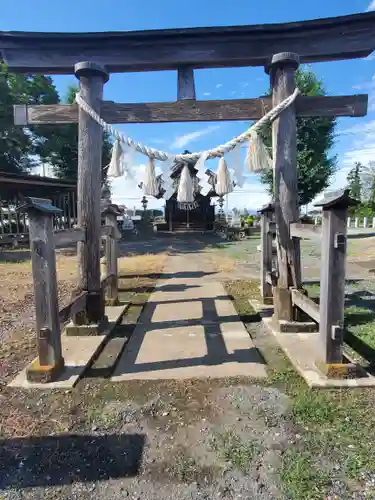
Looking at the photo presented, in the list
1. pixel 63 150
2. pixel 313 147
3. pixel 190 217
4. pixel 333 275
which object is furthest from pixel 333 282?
pixel 190 217

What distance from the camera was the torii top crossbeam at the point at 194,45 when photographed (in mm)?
3855

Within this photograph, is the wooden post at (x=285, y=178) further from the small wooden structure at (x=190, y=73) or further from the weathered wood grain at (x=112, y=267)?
the weathered wood grain at (x=112, y=267)

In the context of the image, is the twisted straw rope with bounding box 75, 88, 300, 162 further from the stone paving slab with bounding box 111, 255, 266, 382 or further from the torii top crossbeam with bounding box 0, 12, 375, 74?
the stone paving slab with bounding box 111, 255, 266, 382

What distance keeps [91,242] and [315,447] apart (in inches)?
126

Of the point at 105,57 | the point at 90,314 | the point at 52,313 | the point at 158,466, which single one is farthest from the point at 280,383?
the point at 105,57

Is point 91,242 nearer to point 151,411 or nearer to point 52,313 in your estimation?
point 52,313

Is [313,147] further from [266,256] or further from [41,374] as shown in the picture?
[41,374]

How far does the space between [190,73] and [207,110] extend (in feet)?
2.08

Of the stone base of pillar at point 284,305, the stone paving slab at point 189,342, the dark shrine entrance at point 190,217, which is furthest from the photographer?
the dark shrine entrance at point 190,217

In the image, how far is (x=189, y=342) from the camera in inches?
151

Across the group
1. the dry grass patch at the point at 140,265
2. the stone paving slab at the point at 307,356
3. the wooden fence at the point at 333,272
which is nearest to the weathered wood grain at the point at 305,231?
the wooden fence at the point at 333,272

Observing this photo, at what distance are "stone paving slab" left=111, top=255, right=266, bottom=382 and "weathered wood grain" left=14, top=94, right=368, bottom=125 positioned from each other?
8.53 feet

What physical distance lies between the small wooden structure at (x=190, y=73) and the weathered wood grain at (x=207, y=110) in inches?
0.4

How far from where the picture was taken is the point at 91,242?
13.6ft
